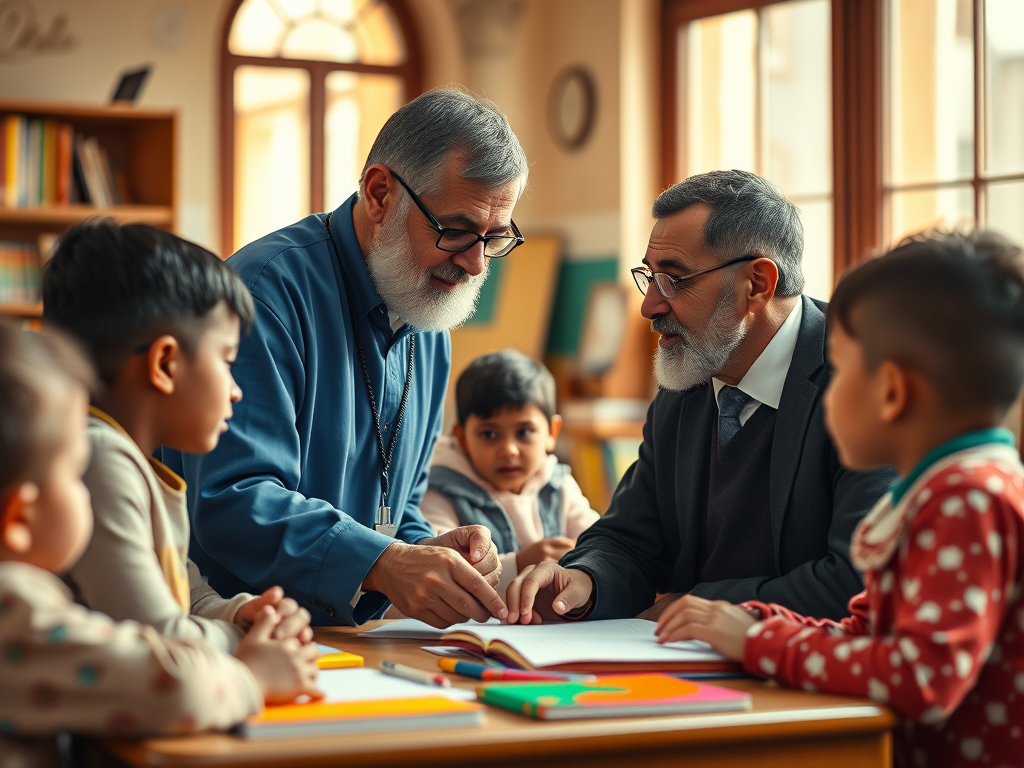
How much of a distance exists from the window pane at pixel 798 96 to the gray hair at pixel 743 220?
2.73 meters

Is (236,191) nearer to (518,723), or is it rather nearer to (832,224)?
(832,224)

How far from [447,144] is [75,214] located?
345 cm

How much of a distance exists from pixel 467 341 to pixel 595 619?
443 centimetres

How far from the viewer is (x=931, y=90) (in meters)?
4.41

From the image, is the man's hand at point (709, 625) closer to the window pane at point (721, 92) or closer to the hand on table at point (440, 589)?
the hand on table at point (440, 589)

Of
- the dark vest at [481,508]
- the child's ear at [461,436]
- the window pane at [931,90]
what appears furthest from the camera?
the window pane at [931,90]

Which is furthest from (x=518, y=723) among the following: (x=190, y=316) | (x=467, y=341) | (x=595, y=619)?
(x=467, y=341)

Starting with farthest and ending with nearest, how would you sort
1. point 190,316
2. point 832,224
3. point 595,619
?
point 832,224 < point 595,619 < point 190,316

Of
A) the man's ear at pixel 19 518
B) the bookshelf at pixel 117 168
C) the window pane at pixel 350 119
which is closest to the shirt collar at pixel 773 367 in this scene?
the man's ear at pixel 19 518

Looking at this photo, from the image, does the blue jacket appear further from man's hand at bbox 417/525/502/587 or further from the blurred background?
the blurred background

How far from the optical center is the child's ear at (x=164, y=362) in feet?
4.50

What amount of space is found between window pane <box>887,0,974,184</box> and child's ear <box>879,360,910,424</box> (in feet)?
10.9

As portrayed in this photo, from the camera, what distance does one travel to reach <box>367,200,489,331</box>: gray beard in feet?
7.15

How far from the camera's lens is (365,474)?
217cm
